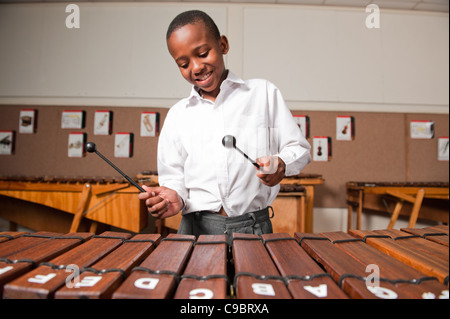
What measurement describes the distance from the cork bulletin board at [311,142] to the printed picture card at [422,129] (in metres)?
0.05

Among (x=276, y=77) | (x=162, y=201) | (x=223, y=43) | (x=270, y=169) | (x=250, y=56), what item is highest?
(x=250, y=56)

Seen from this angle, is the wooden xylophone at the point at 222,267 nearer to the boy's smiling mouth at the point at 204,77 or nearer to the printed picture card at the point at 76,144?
the boy's smiling mouth at the point at 204,77

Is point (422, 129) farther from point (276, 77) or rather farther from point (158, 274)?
point (158, 274)

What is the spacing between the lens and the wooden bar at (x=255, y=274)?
1.67 ft

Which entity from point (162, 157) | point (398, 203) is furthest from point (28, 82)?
point (398, 203)

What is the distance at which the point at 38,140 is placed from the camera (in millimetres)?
3158

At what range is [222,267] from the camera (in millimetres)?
623

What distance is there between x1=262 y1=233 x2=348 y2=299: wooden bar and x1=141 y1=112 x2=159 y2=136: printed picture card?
8.50ft

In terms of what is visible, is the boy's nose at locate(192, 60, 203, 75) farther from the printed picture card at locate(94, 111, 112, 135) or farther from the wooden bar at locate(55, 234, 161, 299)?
the printed picture card at locate(94, 111, 112, 135)

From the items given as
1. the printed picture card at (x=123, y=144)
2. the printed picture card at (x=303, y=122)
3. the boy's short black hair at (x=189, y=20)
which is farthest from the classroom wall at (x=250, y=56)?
the boy's short black hair at (x=189, y=20)

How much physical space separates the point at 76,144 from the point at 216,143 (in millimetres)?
2688

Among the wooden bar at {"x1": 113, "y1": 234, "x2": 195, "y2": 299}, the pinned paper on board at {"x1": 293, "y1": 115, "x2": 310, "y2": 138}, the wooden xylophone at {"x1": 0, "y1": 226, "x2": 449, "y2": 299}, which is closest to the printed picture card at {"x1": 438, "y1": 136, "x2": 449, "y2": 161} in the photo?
the pinned paper on board at {"x1": 293, "y1": 115, "x2": 310, "y2": 138}

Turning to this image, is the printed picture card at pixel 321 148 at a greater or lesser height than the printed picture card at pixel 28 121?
lesser

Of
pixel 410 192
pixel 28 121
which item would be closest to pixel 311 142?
pixel 410 192
